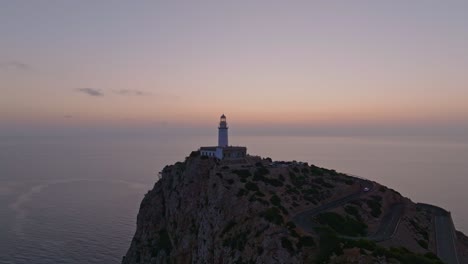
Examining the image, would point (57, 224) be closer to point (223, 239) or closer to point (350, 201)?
point (223, 239)

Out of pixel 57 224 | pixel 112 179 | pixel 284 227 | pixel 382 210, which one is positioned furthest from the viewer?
pixel 112 179

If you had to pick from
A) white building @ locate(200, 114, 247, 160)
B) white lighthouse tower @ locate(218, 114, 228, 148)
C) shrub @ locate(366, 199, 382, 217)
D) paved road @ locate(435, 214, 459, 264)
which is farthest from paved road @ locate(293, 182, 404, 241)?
white lighthouse tower @ locate(218, 114, 228, 148)

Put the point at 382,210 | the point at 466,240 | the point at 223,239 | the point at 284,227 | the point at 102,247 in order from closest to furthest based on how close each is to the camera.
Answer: the point at 284,227
the point at 223,239
the point at 382,210
the point at 466,240
the point at 102,247

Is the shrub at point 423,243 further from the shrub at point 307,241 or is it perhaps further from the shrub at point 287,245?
the shrub at point 287,245

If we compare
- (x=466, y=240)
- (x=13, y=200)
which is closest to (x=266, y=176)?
(x=466, y=240)

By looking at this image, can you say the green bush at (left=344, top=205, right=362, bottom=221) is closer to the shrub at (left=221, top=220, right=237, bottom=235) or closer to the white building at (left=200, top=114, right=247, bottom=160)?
the shrub at (left=221, top=220, right=237, bottom=235)
